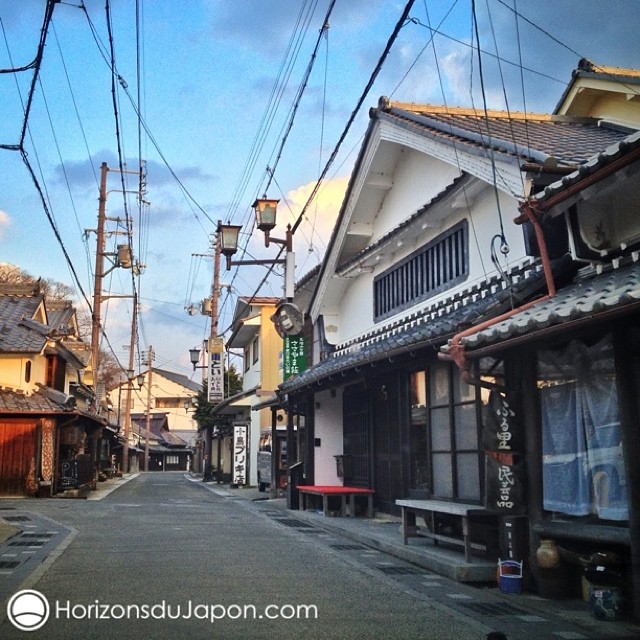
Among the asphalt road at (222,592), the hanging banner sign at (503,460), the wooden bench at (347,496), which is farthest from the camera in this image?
the wooden bench at (347,496)

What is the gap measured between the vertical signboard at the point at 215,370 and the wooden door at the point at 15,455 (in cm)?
1208

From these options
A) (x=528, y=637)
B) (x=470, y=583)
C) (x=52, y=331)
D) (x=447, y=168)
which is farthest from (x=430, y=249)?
(x=52, y=331)

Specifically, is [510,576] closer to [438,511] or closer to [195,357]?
[438,511]

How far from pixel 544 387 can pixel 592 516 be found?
1.58 meters

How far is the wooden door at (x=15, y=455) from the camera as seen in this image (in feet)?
82.8

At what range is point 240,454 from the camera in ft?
105

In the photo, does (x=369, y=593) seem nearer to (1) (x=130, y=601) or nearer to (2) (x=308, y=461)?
(1) (x=130, y=601)

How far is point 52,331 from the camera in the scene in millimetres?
27938

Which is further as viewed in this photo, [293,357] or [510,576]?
[293,357]

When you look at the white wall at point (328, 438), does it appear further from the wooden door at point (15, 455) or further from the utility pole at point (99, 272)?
the utility pole at point (99, 272)

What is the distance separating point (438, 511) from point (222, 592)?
11.8 ft

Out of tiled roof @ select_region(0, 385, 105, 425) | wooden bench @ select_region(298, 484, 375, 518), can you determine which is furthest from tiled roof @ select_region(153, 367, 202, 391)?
wooden bench @ select_region(298, 484, 375, 518)

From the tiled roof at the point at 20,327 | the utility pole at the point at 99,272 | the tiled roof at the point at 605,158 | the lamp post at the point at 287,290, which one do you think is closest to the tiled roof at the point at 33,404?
the tiled roof at the point at 20,327

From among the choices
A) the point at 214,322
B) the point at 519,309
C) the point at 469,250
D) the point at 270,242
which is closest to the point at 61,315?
the point at 214,322
